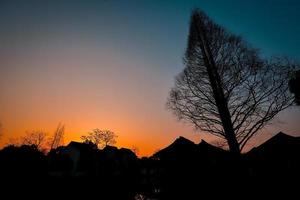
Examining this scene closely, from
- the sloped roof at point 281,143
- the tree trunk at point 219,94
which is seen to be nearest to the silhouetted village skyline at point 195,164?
the sloped roof at point 281,143

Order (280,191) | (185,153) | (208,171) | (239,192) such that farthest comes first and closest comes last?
(185,153)
(208,171)
(280,191)
(239,192)

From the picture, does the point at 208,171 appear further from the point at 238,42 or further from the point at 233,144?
the point at 238,42

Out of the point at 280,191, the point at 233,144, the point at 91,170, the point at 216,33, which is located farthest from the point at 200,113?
the point at 91,170

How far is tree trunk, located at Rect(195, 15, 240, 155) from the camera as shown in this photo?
12398 mm

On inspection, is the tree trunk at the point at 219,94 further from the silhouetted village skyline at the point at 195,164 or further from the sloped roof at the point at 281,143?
the sloped roof at the point at 281,143

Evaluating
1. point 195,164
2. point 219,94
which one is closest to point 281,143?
point 195,164

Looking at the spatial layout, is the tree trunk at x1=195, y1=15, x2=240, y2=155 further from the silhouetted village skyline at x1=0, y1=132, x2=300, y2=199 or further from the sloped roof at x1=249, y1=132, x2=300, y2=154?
the sloped roof at x1=249, y1=132, x2=300, y2=154

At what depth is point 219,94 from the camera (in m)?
13.4

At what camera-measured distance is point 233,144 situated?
40.3 feet

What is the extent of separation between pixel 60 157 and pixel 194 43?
31738 millimetres

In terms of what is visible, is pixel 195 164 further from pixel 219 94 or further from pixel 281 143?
pixel 281 143

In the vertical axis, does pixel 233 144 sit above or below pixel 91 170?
below

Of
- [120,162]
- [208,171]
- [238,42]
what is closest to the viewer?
[238,42]

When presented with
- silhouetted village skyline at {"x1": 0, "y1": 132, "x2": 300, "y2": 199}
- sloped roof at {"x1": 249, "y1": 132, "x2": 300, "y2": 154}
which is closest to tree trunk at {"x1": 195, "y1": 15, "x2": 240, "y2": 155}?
silhouetted village skyline at {"x1": 0, "y1": 132, "x2": 300, "y2": 199}
